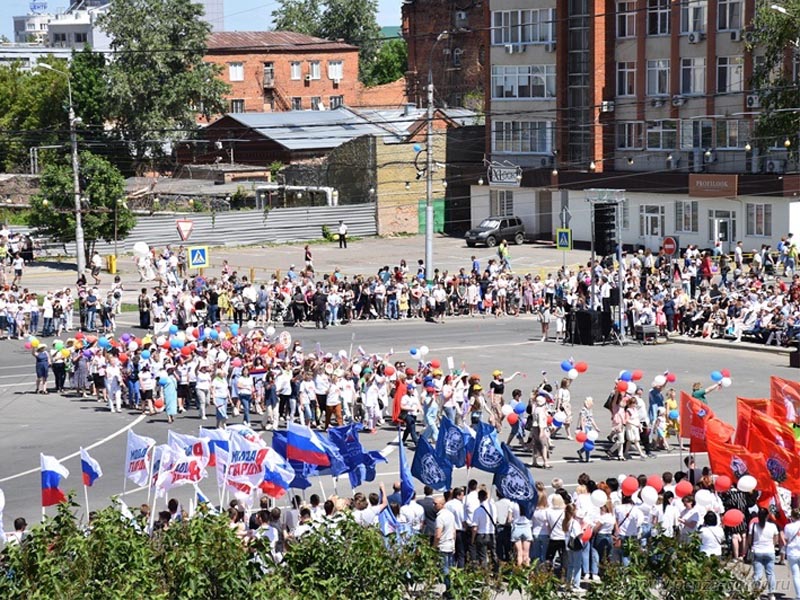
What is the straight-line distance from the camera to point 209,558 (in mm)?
14266

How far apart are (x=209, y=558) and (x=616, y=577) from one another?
160 inches

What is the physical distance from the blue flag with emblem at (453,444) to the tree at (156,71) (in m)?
62.9

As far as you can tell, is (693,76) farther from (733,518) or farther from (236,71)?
(733,518)

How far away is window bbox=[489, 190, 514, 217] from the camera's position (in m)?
72.3

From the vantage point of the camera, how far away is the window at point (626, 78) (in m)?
67.9

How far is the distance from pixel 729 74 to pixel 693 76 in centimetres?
192

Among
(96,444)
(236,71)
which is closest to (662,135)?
(236,71)

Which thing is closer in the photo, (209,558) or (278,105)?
(209,558)

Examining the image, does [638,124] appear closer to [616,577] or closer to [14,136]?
[14,136]

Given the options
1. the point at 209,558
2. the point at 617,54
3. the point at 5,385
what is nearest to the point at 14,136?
the point at 617,54

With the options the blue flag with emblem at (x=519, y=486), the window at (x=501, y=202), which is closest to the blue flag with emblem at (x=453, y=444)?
the blue flag with emblem at (x=519, y=486)

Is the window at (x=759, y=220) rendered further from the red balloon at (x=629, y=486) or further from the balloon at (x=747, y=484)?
the red balloon at (x=629, y=486)

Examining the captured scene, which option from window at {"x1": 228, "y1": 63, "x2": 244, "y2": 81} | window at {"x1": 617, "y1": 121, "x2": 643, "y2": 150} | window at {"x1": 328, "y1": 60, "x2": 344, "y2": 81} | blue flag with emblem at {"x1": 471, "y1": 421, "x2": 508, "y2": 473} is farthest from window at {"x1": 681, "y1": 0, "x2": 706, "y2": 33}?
blue flag with emblem at {"x1": 471, "y1": 421, "x2": 508, "y2": 473}

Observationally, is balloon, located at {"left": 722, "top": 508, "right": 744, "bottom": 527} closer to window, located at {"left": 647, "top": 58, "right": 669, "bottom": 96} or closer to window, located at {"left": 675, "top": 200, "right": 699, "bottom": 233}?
window, located at {"left": 675, "top": 200, "right": 699, "bottom": 233}
